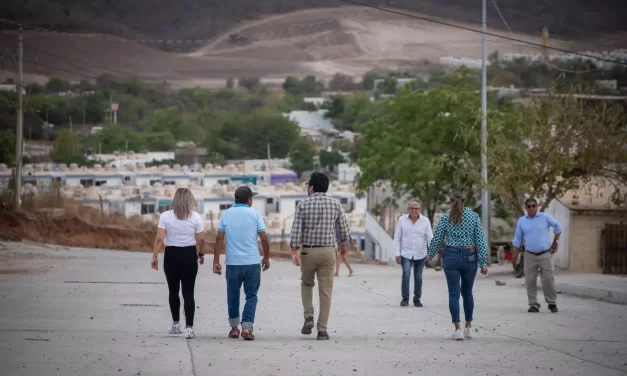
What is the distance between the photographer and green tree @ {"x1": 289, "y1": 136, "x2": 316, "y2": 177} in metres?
120

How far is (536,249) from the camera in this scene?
17.5m

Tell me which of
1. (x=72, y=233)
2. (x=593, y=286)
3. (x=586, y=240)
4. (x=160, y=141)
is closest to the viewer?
(x=593, y=286)

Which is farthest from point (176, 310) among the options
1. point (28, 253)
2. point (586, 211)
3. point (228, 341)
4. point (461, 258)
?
point (586, 211)

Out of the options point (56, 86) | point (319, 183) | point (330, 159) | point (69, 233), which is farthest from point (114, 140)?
point (319, 183)

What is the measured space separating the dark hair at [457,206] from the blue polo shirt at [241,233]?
249 cm

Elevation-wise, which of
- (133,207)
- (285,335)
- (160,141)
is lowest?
(133,207)

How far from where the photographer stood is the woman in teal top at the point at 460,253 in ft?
44.4

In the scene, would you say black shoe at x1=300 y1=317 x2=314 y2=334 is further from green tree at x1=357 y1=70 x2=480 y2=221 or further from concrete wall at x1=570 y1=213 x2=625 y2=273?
green tree at x1=357 y1=70 x2=480 y2=221

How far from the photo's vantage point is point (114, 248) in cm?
3825

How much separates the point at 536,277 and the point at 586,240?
46.6 ft

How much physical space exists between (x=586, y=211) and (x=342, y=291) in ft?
38.2

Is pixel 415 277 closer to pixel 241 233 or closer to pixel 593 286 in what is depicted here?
pixel 593 286

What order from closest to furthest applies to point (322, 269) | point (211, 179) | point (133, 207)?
point (322, 269) < point (133, 207) < point (211, 179)

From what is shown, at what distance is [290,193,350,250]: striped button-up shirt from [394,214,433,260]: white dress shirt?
214 inches
